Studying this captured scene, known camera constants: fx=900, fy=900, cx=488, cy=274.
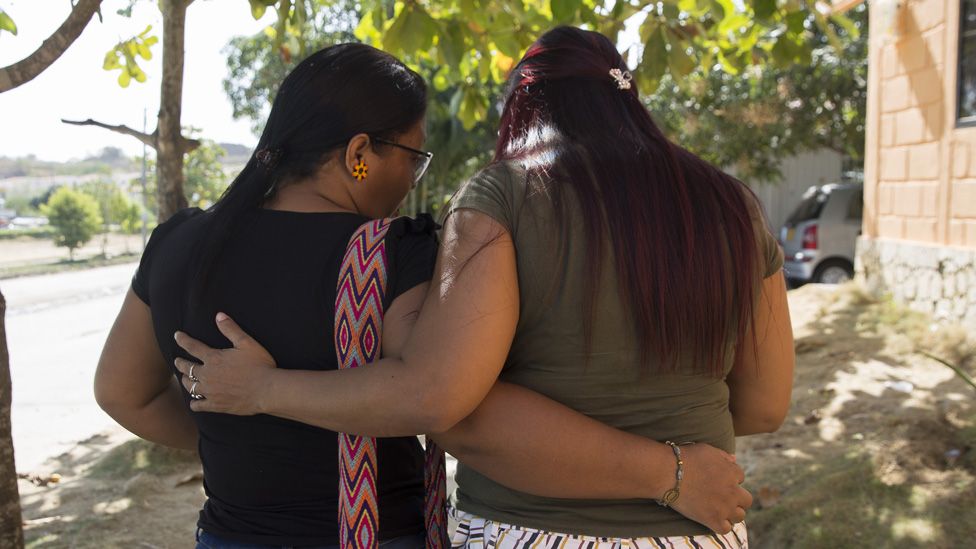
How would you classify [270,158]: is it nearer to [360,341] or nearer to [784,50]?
[360,341]

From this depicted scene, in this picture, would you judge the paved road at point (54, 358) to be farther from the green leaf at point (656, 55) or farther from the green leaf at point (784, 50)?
the green leaf at point (784, 50)

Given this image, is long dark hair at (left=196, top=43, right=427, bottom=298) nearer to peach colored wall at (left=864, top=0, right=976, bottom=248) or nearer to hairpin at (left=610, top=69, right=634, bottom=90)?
hairpin at (left=610, top=69, right=634, bottom=90)

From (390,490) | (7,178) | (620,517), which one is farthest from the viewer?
(7,178)

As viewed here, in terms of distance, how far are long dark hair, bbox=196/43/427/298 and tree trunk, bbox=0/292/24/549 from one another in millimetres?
1029

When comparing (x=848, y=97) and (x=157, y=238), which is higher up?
(x=848, y=97)

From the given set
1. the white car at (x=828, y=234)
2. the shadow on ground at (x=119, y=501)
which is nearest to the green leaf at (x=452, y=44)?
the shadow on ground at (x=119, y=501)

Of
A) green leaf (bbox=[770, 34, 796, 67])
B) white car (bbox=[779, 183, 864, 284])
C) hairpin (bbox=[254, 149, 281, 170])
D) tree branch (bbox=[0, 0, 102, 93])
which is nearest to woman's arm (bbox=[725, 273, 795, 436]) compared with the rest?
hairpin (bbox=[254, 149, 281, 170])

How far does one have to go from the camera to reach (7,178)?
189 ft

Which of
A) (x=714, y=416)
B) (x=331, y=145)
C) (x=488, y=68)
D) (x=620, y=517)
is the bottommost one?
(x=620, y=517)

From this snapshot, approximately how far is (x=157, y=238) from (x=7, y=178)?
6368 centimetres

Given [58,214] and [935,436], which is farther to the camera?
[58,214]

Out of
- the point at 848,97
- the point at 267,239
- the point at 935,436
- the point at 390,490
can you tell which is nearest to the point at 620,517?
the point at 390,490

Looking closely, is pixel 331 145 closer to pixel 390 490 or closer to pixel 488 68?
pixel 390 490

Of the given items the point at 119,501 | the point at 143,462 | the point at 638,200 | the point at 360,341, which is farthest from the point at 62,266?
the point at 638,200
